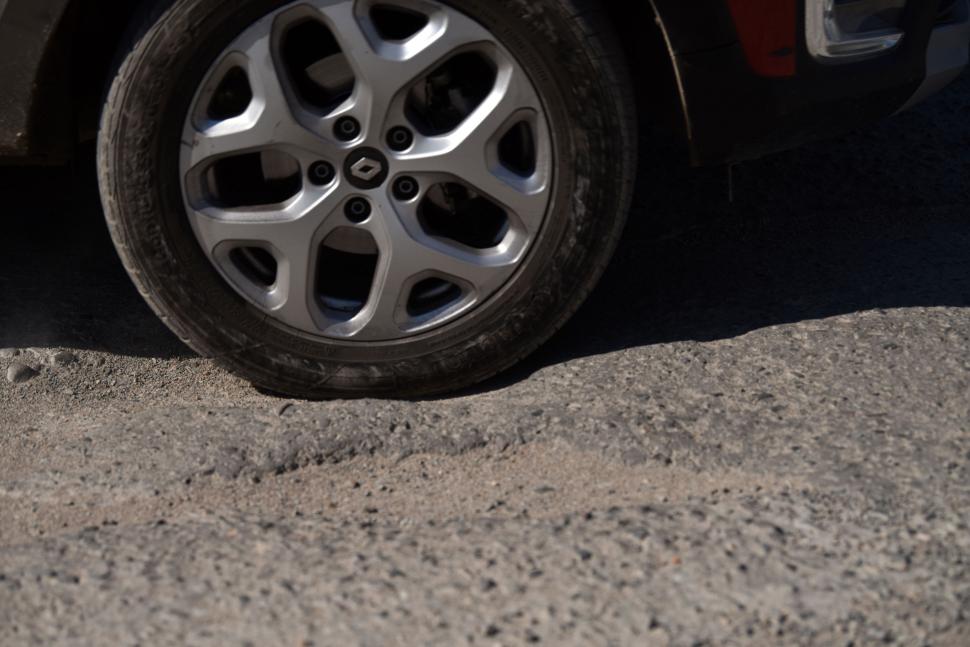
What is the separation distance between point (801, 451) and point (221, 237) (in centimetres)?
137

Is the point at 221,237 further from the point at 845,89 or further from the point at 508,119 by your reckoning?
the point at 845,89

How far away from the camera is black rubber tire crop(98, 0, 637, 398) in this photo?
2.66 metres

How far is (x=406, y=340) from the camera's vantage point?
2.84m

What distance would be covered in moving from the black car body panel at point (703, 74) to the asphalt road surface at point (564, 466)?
0.52m

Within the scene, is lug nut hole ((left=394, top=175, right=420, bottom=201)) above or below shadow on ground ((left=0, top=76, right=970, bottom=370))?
above

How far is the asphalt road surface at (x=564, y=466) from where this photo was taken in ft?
6.57

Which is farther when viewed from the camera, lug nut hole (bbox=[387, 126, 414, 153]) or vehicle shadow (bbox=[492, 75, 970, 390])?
vehicle shadow (bbox=[492, 75, 970, 390])

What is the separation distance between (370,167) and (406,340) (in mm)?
419

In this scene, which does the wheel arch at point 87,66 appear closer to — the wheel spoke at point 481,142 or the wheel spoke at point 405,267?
the wheel spoke at point 481,142

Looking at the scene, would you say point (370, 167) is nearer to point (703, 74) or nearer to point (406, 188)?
point (406, 188)

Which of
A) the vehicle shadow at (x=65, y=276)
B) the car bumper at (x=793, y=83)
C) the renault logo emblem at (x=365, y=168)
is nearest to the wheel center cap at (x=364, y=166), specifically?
the renault logo emblem at (x=365, y=168)

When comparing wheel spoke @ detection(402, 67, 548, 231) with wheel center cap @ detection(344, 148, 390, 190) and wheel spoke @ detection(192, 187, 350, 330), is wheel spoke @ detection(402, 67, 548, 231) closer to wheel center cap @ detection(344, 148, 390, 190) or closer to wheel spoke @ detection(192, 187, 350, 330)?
wheel center cap @ detection(344, 148, 390, 190)

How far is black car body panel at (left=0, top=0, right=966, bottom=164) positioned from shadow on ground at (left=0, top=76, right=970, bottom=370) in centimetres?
49

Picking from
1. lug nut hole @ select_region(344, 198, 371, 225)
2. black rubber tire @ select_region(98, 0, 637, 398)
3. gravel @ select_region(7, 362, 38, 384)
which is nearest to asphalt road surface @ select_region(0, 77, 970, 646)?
gravel @ select_region(7, 362, 38, 384)
